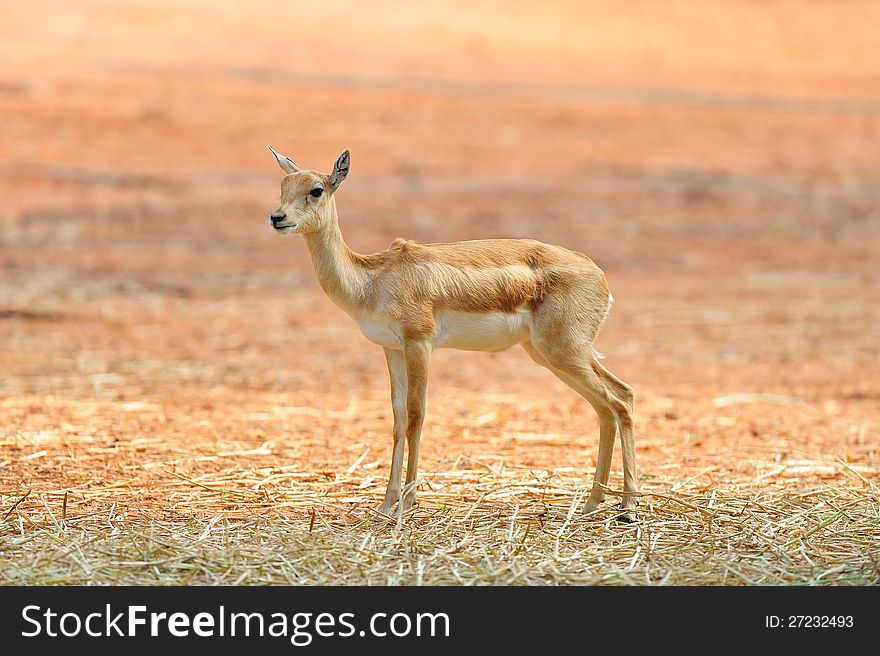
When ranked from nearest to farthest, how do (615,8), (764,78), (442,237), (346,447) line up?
(346,447)
(442,237)
(764,78)
(615,8)

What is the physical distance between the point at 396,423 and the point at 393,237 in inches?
370

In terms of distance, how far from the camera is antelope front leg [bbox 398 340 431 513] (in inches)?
225

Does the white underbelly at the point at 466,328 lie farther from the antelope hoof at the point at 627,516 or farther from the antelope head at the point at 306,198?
the antelope hoof at the point at 627,516

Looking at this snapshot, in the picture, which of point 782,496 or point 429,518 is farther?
point 782,496

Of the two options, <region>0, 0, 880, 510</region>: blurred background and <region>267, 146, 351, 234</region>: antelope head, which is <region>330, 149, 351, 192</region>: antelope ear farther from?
<region>0, 0, 880, 510</region>: blurred background

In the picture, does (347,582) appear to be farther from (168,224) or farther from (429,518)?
(168,224)

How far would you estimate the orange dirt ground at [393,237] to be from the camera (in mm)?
7309

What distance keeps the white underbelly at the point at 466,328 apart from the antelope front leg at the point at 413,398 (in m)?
0.10

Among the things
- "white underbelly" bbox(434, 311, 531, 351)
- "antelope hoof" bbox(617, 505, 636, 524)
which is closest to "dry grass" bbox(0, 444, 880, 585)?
"antelope hoof" bbox(617, 505, 636, 524)

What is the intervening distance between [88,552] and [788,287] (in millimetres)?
10123

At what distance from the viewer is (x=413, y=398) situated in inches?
228

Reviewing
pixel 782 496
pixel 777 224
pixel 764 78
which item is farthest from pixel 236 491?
pixel 764 78

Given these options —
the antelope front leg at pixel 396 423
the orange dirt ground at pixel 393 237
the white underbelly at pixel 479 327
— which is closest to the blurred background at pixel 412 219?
the orange dirt ground at pixel 393 237

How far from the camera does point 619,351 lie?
36.1 ft
